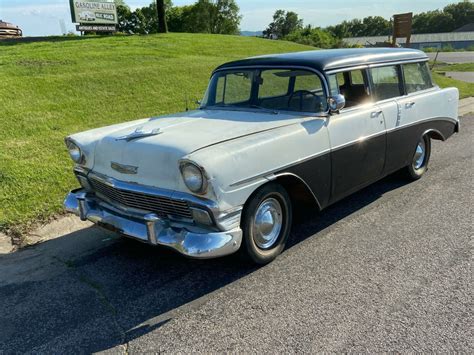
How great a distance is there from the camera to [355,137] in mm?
4004

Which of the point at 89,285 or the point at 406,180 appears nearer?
the point at 89,285

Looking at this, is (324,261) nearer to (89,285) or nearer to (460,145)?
(89,285)

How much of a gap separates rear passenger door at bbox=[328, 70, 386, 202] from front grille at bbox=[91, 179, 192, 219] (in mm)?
1511

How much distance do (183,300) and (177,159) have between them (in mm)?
1027

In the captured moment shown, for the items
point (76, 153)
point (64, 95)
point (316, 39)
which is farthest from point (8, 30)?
point (316, 39)

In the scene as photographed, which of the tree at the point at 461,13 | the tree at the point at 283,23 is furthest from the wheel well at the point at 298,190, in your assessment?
the tree at the point at 461,13

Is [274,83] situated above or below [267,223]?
above

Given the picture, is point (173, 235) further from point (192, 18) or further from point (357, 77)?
point (192, 18)

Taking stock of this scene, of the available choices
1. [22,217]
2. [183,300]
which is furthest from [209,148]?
[22,217]

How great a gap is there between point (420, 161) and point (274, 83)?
2.53 meters

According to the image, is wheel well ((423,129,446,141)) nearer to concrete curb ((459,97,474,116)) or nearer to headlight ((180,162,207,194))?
headlight ((180,162,207,194))

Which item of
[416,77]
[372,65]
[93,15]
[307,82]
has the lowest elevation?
[416,77]

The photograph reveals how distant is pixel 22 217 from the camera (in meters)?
4.43

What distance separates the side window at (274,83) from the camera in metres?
4.08
